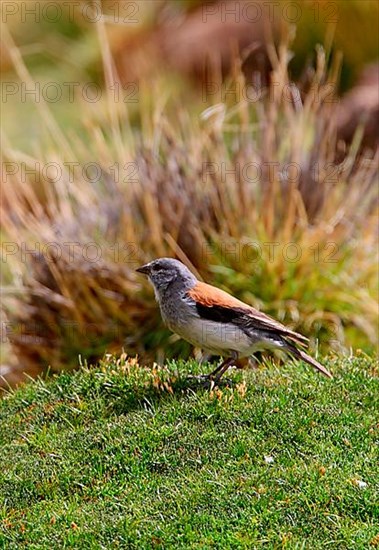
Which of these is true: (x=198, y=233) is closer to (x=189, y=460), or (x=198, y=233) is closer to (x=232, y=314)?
(x=232, y=314)

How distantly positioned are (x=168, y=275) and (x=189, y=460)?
1456mm

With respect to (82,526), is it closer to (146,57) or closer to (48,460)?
(48,460)

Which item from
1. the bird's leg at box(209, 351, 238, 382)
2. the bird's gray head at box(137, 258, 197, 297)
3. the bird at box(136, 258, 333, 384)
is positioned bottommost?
the bird's leg at box(209, 351, 238, 382)

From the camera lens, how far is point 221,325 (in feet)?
21.8

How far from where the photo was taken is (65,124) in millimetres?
18891

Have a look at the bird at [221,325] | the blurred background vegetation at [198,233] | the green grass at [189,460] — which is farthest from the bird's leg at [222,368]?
the blurred background vegetation at [198,233]

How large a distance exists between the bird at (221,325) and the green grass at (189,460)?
198mm

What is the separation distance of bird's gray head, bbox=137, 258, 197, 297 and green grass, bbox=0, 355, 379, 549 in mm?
556

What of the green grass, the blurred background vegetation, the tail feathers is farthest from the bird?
the blurred background vegetation

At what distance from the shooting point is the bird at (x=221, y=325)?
664 cm

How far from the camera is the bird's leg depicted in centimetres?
662

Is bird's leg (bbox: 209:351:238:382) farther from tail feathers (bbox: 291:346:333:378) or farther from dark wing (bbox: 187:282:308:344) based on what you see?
tail feathers (bbox: 291:346:333:378)

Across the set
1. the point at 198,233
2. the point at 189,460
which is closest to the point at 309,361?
the point at 189,460

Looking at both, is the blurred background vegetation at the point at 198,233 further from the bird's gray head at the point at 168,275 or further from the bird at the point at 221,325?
the bird at the point at 221,325
